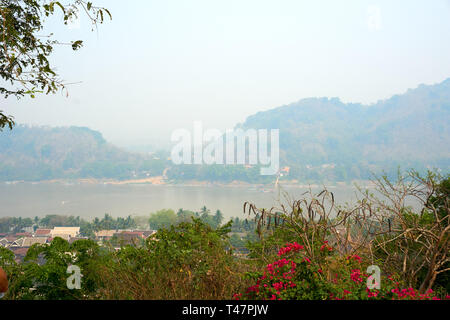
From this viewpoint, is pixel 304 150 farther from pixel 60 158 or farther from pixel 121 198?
pixel 60 158

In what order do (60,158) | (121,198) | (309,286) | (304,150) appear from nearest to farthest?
(309,286) → (121,198) → (60,158) → (304,150)

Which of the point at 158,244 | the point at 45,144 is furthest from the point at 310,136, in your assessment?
the point at 158,244

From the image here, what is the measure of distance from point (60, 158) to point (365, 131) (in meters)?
37.1

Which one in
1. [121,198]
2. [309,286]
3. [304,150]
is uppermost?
[304,150]

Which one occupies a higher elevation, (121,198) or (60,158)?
(60,158)

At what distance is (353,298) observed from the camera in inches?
63.8

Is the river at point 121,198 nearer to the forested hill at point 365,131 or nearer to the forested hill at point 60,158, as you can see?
the forested hill at point 60,158

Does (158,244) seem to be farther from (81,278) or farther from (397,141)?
(397,141)

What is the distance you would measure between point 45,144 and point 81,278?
39609 mm

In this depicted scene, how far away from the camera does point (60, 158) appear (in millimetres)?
36781

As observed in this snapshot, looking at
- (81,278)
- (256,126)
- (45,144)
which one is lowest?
(81,278)

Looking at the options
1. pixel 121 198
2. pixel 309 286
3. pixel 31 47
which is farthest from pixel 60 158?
pixel 309 286

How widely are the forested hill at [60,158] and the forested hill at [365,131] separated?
17001 mm
